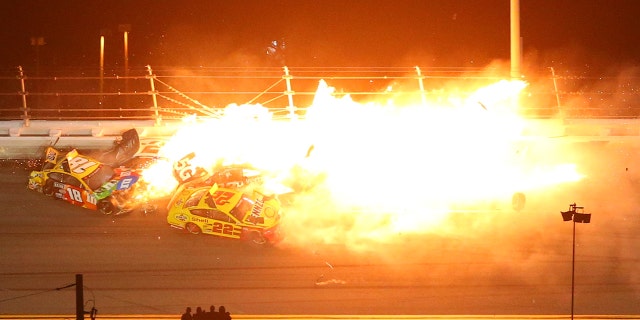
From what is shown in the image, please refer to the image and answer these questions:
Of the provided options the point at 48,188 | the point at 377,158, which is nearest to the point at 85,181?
the point at 48,188

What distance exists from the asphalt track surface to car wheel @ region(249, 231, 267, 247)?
0.51 ft

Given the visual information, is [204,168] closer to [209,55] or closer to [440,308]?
[440,308]

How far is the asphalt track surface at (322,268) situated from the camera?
14125 mm

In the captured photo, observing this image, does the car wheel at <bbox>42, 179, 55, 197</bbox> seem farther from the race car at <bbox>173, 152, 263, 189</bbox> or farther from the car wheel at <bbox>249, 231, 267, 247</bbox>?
the car wheel at <bbox>249, 231, 267, 247</bbox>

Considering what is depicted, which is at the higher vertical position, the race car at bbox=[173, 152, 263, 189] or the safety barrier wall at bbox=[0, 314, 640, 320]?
the race car at bbox=[173, 152, 263, 189]

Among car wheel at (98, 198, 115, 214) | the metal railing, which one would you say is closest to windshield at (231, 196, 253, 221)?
car wheel at (98, 198, 115, 214)

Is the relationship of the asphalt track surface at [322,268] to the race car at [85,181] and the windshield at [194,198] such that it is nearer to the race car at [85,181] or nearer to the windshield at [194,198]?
the race car at [85,181]

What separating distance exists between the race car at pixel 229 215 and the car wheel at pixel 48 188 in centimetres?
275

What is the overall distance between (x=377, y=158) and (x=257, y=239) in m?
4.08

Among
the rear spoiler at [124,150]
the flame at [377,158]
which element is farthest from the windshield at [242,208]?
the rear spoiler at [124,150]

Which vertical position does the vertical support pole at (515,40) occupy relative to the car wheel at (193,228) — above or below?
above

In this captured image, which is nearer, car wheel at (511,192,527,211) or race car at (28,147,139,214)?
race car at (28,147,139,214)

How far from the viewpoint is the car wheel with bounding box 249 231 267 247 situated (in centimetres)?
1549

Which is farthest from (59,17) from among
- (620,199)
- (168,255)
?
(620,199)
